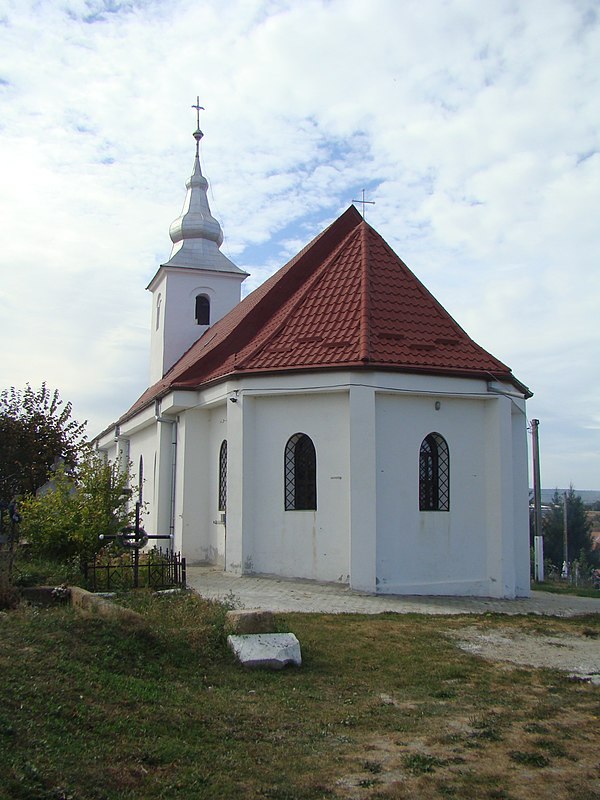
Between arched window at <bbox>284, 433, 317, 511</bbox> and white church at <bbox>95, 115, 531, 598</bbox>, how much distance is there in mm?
26

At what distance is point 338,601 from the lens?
1312 cm

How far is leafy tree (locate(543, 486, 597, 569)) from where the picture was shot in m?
67.2

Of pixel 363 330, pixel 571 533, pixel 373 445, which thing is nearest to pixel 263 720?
pixel 373 445

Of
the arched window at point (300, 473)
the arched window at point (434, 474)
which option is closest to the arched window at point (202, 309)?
the arched window at point (300, 473)

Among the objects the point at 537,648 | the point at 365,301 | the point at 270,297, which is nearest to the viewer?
the point at 537,648

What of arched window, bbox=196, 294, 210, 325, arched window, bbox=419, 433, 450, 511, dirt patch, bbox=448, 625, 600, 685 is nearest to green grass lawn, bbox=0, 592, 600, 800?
dirt patch, bbox=448, 625, 600, 685

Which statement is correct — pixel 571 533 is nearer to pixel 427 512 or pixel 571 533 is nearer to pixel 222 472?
pixel 222 472

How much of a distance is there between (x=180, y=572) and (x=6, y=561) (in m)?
2.92

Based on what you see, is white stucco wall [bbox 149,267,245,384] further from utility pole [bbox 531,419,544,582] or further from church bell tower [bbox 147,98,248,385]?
utility pole [bbox 531,419,544,582]

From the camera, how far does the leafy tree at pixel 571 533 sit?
67.2 metres

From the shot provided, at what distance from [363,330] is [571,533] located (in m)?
60.5

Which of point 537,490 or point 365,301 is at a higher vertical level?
point 365,301

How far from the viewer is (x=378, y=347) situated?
1536 cm

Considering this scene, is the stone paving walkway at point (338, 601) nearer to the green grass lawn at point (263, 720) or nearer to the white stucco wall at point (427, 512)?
the white stucco wall at point (427, 512)
